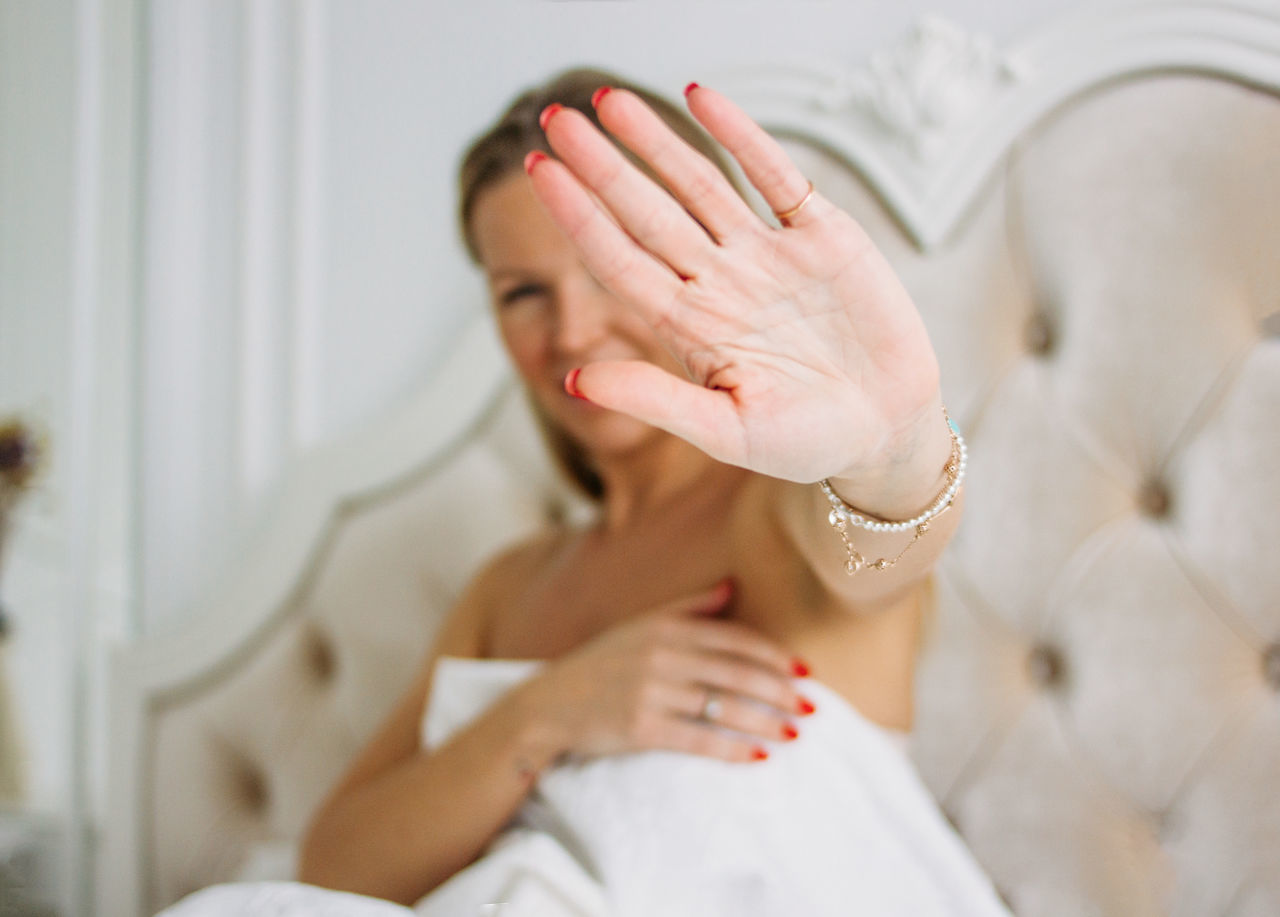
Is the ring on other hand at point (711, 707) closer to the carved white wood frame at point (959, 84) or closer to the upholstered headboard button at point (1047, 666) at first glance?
the upholstered headboard button at point (1047, 666)

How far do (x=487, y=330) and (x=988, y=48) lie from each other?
0.52 meters

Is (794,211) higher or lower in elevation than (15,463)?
higher

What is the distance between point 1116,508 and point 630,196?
0.39m

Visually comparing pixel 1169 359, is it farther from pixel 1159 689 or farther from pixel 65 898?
pixel 65 898

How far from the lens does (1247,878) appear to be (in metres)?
0.44

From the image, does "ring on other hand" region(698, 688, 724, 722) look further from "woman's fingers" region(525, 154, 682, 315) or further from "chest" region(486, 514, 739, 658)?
"woman's fingers" region(525, 154, 682, 315)

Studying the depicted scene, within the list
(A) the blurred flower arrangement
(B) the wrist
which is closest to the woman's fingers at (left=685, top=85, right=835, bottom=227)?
(B) the wrist

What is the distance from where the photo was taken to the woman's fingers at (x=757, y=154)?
1.09 feet

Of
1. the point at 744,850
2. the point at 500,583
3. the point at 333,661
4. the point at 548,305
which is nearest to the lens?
the point at 744,850

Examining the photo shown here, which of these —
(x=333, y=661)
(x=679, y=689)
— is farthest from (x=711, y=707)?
(x=333, y=661)

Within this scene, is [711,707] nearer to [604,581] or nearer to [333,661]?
[604,581]

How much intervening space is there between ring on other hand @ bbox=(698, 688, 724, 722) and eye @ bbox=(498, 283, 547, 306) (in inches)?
12.5

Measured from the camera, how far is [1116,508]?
1.77 feet

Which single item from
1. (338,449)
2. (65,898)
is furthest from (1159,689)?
(65,898)
